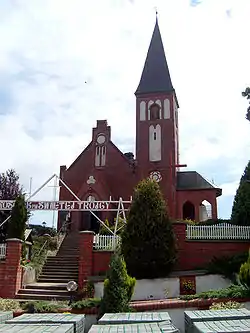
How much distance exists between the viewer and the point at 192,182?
31.5 m

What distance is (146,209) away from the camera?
1609 cm

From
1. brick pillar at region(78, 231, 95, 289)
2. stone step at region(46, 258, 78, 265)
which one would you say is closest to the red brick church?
stone step at region(46, 258, 78, 265)

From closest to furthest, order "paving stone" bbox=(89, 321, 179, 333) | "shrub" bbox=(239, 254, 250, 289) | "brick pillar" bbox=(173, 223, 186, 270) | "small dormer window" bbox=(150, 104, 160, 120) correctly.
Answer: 1. "paving stone" bbox=(89, 321, 179, 333)
2. "shrub" bbox=(239, 254, 250, 289)
3. "brick pillar" bbox=(173, 223, 186, 270)
4. "small dormer window" bbox=(150, 104, 160, 120)

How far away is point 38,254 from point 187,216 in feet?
47.8

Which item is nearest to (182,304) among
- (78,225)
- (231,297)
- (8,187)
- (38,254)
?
(231,297)

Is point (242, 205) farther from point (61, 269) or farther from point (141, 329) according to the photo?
point (141, 329)

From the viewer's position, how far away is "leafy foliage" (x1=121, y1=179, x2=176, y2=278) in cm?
1546

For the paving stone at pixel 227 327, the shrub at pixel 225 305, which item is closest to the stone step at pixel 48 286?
the shrub at pixel 225 305

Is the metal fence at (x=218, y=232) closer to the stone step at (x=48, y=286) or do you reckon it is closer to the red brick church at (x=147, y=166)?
the stone step at (x=48, y=286)

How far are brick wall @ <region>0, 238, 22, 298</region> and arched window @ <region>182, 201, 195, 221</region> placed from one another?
55.1 ft

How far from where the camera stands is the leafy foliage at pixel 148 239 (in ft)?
50.7

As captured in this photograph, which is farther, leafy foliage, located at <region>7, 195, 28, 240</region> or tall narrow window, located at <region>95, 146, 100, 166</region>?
tall narrow window, located at <region>95, 146, 100, 166</region>

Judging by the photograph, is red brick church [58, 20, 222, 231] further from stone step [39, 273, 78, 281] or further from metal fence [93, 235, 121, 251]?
metal fence [93, 235, 121, 251]

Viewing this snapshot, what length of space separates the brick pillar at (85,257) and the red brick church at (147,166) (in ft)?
38.9
